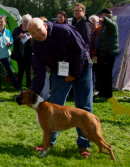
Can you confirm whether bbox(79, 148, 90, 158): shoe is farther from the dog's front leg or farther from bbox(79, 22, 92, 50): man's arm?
bbox(79, 22, 92, 50): man's arm

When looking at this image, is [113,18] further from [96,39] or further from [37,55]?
[37,55]

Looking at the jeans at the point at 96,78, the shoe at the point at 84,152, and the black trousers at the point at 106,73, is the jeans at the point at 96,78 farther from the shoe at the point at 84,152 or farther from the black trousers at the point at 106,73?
the shoe at the point at 84,152

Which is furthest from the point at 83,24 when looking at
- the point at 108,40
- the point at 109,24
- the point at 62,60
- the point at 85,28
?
the point at 62,60

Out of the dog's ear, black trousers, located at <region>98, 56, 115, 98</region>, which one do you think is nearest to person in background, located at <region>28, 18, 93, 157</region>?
the dog's ear

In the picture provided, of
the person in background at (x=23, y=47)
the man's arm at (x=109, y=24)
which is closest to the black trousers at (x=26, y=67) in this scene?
the person in background at (x=23, y=47)

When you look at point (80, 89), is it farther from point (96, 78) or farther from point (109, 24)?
point (96, 78)

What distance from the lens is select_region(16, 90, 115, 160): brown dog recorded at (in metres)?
3.05

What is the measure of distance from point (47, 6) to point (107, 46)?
53933 millimetres

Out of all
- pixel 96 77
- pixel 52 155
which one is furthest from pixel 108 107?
pixel 52 155

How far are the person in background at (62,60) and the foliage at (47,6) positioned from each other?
5071 centimetres

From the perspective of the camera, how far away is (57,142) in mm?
3744

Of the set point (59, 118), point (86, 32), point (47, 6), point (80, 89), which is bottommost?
point (59, 118)

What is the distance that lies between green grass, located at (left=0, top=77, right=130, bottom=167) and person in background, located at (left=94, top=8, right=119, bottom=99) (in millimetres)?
1055

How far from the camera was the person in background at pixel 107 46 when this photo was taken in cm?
598
